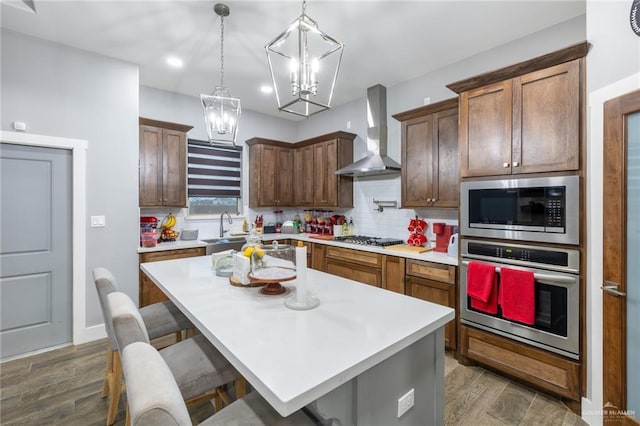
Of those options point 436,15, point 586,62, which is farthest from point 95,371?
point 586,62

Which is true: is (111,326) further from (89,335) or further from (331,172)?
(331,172)

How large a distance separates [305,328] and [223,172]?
154 inches

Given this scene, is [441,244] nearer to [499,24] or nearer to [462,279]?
[462,279]

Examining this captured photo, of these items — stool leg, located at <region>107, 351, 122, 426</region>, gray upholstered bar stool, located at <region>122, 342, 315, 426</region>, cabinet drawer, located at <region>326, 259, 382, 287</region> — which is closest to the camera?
gray upholstered bar stool, located at <region>122, 342, 315, 426</region>

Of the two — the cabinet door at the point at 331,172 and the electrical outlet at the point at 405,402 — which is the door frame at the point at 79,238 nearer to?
the cabinet door at the point at 331,172

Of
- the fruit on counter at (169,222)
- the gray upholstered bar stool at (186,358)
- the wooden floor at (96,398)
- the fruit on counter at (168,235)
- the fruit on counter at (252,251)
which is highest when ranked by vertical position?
the fruit on counter at (169,222)

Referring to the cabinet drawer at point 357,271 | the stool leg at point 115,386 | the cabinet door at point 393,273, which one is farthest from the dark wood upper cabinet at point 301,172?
the stool leg at point 115,386

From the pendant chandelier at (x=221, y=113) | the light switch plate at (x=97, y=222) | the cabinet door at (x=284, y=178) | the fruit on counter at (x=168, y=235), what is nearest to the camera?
the pendant chandelier at (x=221, y=113)

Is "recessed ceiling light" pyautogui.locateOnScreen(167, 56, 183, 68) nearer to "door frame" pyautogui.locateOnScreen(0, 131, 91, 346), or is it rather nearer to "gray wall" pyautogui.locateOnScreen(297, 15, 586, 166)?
"door frame" pyautogui.locateOnScreen(0, 131, 91, 346)

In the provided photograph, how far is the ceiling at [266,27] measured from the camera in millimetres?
2371

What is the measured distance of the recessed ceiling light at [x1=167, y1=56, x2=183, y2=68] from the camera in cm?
319

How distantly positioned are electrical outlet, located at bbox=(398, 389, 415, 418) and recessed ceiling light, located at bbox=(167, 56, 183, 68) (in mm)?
3655

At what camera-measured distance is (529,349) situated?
7.36 ft

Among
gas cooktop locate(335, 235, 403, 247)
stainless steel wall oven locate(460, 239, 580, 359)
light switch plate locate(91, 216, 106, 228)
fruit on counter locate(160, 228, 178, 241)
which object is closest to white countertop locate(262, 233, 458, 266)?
gas cooktop locate(335, 235, 403, 247)
